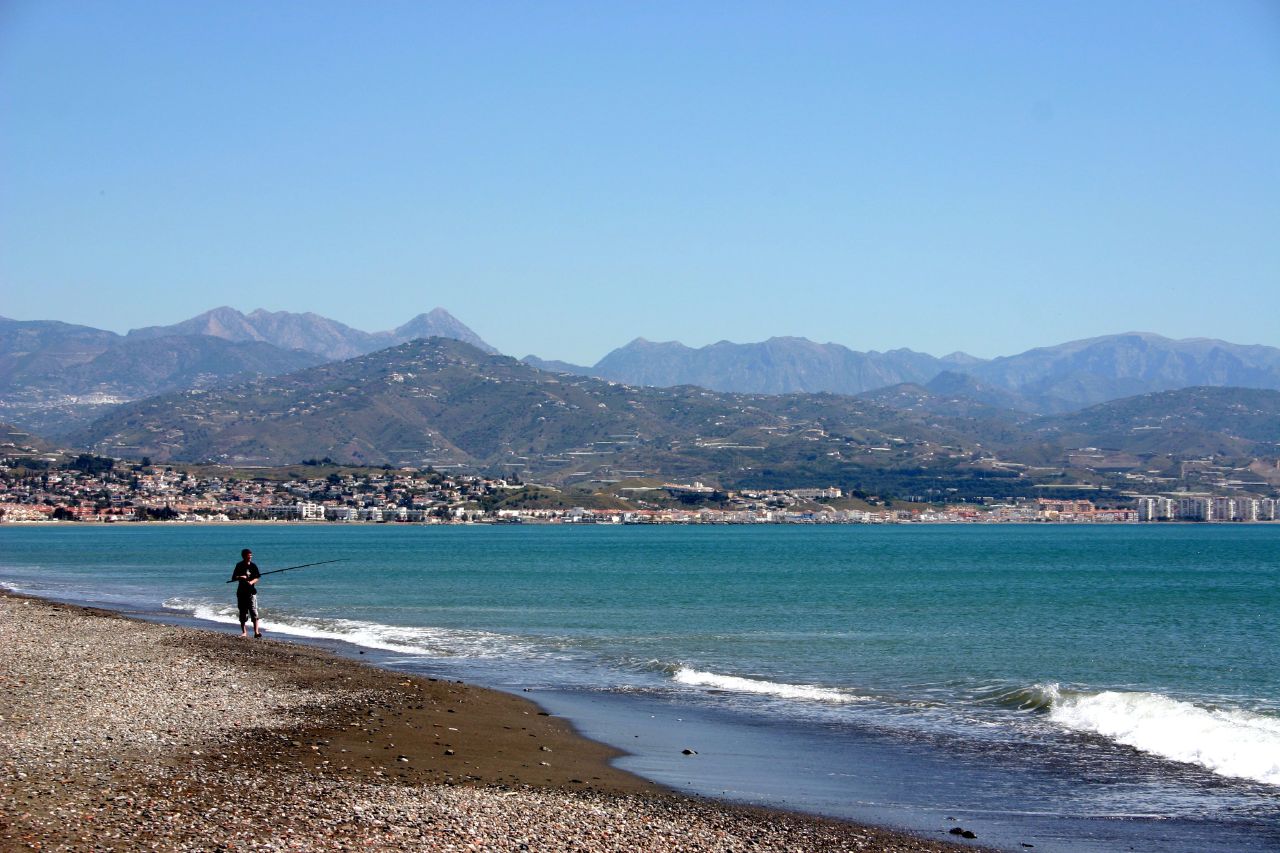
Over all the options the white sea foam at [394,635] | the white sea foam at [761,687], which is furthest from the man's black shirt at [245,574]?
the white sea foam at [761,687]

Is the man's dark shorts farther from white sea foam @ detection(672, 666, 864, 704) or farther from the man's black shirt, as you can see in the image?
white sea foam @ detection(672, 666, 864, 704)

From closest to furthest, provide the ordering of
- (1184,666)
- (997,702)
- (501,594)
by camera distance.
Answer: (997,702) → (1184,666) → (501,594)

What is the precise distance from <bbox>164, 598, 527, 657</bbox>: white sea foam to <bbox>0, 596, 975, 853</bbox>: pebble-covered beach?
29.2 feet

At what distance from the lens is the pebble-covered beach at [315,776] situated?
1086cm

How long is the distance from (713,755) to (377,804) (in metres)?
6.70

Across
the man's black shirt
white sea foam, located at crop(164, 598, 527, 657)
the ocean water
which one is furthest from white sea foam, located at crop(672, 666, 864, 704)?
the man's black shirt

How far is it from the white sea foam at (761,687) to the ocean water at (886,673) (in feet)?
0.42

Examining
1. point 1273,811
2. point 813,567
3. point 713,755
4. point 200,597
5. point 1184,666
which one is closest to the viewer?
point 1273,811

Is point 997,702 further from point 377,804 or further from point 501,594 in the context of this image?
point 501,594

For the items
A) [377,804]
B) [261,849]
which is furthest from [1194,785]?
[261,849]

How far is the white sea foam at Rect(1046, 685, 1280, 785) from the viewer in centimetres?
1778

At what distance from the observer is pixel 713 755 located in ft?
57.9

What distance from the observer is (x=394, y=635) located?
115 ft

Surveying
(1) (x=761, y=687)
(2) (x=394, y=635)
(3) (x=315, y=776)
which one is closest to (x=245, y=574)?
(2) (x=394, y=635)
